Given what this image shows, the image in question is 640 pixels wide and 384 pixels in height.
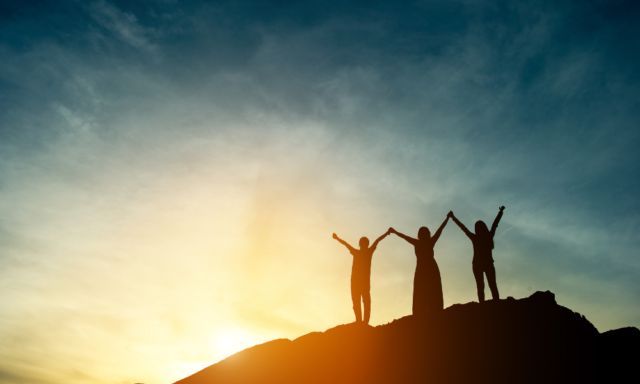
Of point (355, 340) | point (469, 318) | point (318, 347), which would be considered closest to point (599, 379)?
point (469, 318)

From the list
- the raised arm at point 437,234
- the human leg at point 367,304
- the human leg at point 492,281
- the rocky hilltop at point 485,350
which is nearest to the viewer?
the rocky hilltop at point 485,350

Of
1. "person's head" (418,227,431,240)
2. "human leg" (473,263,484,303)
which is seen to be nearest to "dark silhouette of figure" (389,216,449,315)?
"person's head" (418,227,431,240)

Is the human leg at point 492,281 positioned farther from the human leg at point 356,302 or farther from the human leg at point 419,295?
the human leg at point 356,302

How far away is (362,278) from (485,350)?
4.58m

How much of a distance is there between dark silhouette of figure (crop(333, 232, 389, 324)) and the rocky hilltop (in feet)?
2.21

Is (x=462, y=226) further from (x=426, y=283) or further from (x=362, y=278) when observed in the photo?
(x=362, y=278)

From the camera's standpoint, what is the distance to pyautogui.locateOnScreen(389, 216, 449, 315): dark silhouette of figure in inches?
439

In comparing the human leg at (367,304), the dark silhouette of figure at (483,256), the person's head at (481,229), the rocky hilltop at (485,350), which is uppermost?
the person's head at (481,229)

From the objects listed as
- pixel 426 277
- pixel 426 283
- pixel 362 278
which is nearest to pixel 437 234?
pixel 426 277

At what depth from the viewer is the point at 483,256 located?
35.8ft

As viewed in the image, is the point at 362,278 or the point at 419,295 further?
the point at 362,278

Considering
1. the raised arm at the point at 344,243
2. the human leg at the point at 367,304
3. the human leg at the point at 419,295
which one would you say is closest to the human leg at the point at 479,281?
the human leg at the point at 419,295

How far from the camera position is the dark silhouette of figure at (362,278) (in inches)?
Result: 488

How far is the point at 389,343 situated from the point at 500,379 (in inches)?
121
